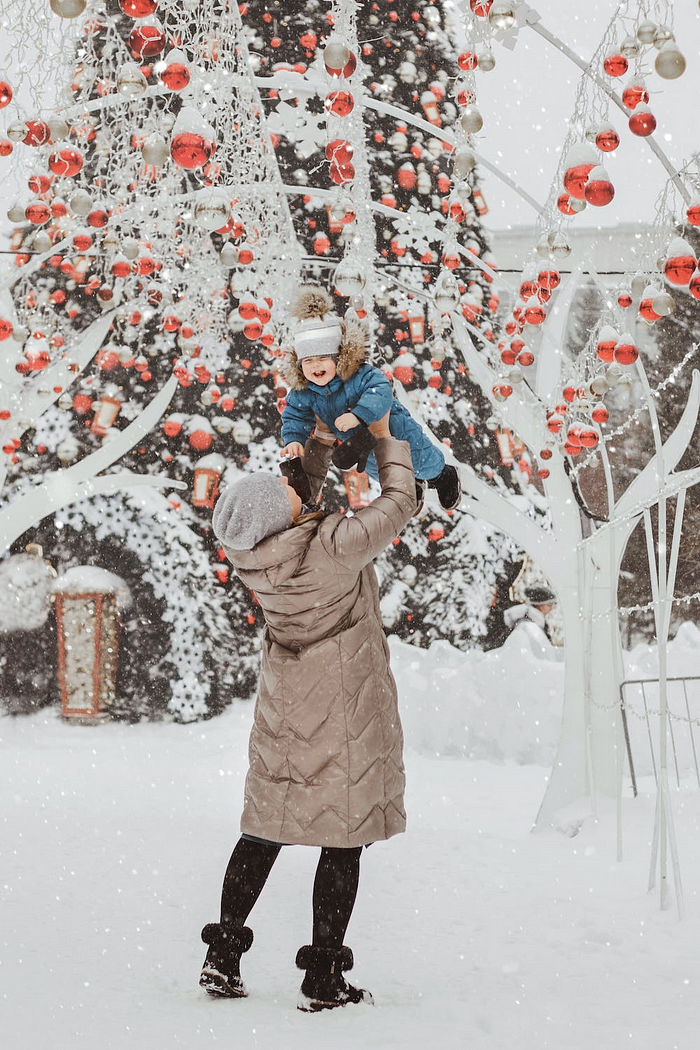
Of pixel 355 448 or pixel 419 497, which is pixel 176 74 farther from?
pixel 419 497

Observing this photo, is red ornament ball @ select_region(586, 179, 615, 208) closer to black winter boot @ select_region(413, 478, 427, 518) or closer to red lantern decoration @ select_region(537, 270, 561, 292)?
black winter boot @ select_region(413, 478, 427, 518)

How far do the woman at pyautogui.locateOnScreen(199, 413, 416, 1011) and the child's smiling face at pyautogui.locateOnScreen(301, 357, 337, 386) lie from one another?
21 cm

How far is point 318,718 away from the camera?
8.48ft

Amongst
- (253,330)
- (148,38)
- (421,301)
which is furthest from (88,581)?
(148,38)

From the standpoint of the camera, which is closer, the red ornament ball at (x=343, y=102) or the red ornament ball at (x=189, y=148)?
the red ornament ball at (x=189, y=148)

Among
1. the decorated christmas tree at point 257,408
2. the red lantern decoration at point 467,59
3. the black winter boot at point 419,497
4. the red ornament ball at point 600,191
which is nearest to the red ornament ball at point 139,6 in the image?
the red ornament ball at point 600,191

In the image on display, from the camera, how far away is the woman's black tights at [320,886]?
2.52m

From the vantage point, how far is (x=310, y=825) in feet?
8.33

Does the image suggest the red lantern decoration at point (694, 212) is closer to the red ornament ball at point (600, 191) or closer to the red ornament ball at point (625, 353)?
the red ornament ball at point (600, 191)

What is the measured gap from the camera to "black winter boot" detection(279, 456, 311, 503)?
2707mm

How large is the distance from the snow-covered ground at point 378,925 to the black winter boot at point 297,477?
1.38 meters

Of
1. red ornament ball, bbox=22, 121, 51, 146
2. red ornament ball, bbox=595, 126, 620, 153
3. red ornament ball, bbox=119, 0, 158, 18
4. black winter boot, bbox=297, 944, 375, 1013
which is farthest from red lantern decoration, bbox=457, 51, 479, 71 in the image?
black winter boot, bbox=297, 944, 375, 1013

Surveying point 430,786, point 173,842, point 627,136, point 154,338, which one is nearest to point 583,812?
point 430,786

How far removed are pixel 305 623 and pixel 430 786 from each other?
4.78 meters
